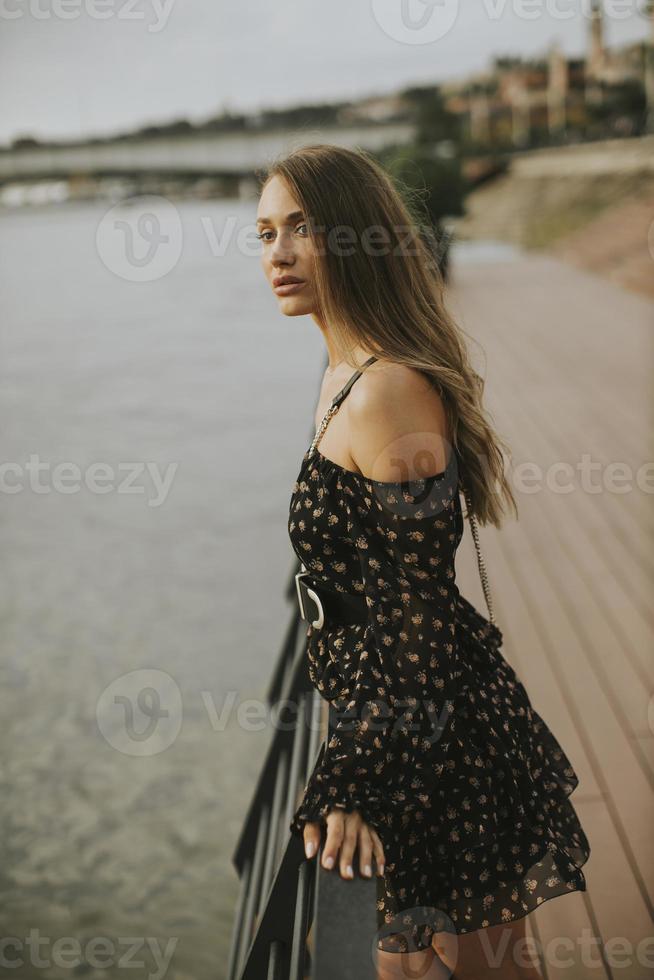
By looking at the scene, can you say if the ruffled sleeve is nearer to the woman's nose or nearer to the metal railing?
the metal railing

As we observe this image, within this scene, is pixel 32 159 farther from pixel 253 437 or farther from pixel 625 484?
pixel 625 484

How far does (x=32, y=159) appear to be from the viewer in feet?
58.3

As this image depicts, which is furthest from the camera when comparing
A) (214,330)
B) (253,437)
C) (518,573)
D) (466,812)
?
(214,330)

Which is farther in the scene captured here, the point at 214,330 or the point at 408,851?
the point at 214,330

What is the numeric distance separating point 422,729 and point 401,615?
13 centimetres

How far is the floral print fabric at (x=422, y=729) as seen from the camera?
1.03 m

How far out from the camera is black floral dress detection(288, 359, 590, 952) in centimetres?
103

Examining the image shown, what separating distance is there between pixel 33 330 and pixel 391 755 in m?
27.6

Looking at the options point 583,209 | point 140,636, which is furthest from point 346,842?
point 583,209

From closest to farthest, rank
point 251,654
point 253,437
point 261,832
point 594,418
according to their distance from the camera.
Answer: point 261,832, point 594,418, point 251,654, point 253,437

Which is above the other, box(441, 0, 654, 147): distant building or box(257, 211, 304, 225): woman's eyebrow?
box(441, 0, 654, 147): distant building

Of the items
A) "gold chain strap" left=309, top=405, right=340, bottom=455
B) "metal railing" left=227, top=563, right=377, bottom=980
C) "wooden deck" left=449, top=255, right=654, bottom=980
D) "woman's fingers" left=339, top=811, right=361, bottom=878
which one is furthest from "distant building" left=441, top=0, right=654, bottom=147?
"woman's fingers" left=339, top=811, right=361, bottom=878

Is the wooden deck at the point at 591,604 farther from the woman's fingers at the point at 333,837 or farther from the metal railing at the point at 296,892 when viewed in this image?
the woman's fingers at the point at 333,837

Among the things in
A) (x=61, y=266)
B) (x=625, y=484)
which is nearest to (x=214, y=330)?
(x=625, y=484)
